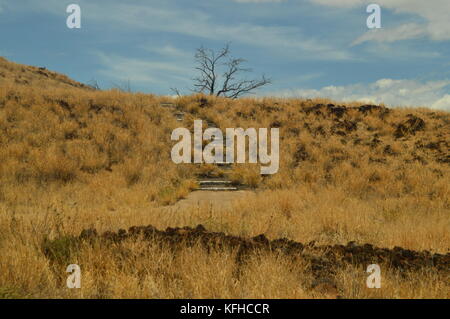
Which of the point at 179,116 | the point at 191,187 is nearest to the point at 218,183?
the point at 191,187

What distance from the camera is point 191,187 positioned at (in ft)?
35.7

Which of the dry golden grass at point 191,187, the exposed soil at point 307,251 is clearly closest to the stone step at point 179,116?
the dry golden grass at point 191,187

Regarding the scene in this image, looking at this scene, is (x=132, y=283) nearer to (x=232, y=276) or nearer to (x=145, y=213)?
(x=232, y=276)

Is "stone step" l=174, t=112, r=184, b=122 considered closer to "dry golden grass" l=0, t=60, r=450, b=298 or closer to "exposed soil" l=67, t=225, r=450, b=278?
"dry golden grass" l=0, t=60, r=450, b=298

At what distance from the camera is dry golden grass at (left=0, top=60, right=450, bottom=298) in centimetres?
385

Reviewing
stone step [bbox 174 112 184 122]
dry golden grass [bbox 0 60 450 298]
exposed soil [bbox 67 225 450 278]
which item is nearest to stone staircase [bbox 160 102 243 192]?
dry golden grass [bbox 0 60 450 298]

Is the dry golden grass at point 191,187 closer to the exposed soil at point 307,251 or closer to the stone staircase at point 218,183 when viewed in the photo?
the exposed soil at point 307,251

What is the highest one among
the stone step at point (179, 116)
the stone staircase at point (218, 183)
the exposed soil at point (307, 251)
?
the stone step at point (179, 116)

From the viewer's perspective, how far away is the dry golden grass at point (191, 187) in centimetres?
385

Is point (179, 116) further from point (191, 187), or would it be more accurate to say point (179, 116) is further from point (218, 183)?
point (191, 187)

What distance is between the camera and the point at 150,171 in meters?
11.9

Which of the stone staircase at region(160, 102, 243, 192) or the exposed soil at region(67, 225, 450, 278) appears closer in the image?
the exposed soil at region(67, 225, 450, 278)
